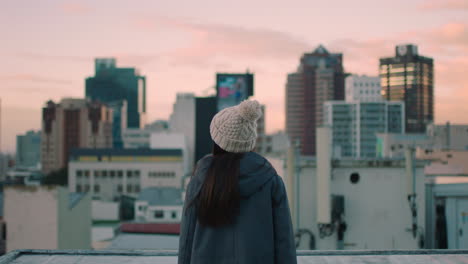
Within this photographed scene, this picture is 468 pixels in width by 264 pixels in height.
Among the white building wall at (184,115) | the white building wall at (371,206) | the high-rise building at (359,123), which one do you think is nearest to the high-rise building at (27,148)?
the white building wall at (184,115)

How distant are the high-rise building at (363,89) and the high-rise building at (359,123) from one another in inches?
235

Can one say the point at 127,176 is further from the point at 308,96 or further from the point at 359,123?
the point at 308,96

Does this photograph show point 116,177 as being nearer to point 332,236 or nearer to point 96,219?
point 96,219

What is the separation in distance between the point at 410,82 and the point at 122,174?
355 ft

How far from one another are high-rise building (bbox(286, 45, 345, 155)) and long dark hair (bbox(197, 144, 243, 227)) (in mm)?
139102

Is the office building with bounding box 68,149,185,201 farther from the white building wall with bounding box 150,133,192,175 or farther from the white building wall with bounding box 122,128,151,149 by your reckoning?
the white building wall with bounding box 122,128,151,149

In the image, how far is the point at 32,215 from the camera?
26.0m

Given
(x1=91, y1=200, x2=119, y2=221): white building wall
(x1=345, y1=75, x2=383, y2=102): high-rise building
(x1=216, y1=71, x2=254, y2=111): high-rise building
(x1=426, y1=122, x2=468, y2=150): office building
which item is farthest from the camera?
(x1=345, y1=75, x2=383, y2=102): high-rise building

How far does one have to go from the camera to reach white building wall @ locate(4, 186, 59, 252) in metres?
25.6

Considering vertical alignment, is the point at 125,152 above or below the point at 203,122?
below

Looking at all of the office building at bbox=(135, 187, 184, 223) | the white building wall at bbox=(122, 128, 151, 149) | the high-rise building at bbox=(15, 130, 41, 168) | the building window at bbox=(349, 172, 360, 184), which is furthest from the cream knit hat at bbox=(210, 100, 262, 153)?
the high-rise building at bbox=(15, 130, 41, 168)

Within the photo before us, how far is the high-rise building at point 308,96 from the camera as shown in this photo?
144375 mm

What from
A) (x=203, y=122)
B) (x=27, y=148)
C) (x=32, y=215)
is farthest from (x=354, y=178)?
(x=27, y=148)

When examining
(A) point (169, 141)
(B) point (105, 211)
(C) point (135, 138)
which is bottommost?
(B) point (105, 211)
